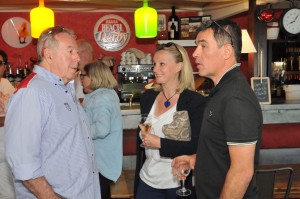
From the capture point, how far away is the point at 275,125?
4.52 metres

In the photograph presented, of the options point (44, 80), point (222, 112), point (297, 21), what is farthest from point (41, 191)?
point (297, 21)

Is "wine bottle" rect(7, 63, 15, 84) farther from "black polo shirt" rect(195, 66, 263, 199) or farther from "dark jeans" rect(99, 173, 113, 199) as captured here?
"black polo shirt" rect(195, 66, 263, 199)

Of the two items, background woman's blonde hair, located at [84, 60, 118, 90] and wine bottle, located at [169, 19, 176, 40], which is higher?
wine bottle, located at [169, 19, 176, 40]

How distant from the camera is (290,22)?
20.0 ft

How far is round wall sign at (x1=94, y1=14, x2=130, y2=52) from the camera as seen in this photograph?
26.1ft

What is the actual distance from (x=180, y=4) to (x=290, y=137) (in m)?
4.09

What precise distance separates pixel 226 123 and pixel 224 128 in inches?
1.2

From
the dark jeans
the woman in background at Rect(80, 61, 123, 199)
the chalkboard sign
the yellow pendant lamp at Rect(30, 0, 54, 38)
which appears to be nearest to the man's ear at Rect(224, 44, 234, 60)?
the woman in background at Rect(80, 61, 123, 199)

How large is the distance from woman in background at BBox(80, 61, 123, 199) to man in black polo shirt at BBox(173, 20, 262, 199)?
141cm

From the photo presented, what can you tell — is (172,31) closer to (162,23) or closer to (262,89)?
(162,23)

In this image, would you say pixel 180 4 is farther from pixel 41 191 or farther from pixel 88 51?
pixel 41 191

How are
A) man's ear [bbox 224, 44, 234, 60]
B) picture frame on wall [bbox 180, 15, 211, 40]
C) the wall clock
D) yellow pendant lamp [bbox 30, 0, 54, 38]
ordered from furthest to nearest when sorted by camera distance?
picture frame on wall [bbox 180, 15, 211, 40] → the wall clock → yellow pendant lamp [bbox 30, 0, 54, 38] → man's ear [bbox 224, 44, 234, 60]

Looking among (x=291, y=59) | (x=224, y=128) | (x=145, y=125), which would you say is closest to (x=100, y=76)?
(x=145, y=125)

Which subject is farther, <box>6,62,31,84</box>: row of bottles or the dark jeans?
<box>6,62,31,84</box>: row of bottles
